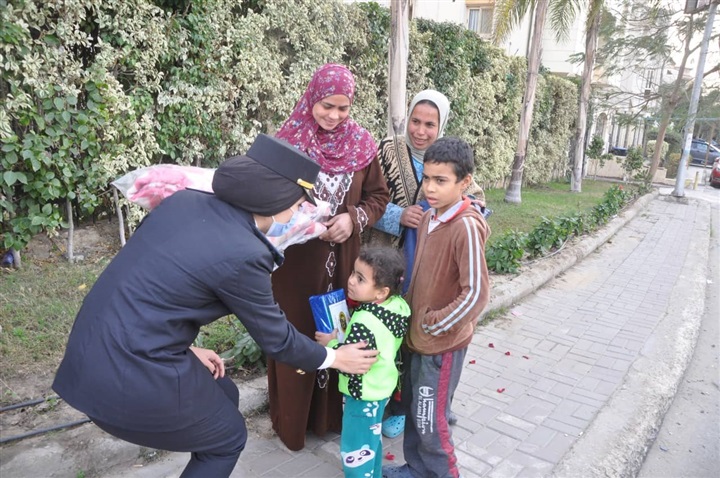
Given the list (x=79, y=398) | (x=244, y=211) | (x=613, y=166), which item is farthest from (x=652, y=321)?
(x=613, y=166)

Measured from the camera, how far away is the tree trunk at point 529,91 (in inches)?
436

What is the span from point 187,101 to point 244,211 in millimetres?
4229

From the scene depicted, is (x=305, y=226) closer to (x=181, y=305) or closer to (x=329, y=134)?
(x=329, y=134)

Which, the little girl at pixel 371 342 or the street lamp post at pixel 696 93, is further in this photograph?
the street lamp post at pixel 696 93

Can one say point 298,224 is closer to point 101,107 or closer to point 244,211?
point 244,211

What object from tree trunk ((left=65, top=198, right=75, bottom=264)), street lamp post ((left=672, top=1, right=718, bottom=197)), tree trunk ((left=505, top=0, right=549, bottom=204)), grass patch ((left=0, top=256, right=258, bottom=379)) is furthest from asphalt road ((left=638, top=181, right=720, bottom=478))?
street lamp post ((left=672, top=1, right=718, bottom=197))

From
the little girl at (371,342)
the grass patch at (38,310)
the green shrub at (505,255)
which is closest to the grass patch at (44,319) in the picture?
the grass patch at (38,310)

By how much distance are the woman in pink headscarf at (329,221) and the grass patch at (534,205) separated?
4742 mm

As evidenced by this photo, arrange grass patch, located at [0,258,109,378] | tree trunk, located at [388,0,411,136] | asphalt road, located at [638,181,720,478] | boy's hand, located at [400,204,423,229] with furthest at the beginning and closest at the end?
tree trunk, located at [388,0,411,136] < grass patch, located at [0,258,109,378] < asphalt road, located at [638,181,720,478] < boy's hand, located at [400,204,423,229]

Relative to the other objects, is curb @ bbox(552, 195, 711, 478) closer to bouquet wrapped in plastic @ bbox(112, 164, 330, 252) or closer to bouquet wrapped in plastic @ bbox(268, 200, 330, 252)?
bouquet wrapped in plastic @ bbox(268, 200, 330, 252)

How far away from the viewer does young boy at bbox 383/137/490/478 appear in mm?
2271

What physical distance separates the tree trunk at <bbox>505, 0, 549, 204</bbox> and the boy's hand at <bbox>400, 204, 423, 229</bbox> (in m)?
9.55

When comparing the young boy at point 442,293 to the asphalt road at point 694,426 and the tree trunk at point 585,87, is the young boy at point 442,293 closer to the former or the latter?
the asphalt road at point 694,426

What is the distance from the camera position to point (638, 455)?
3.20 meters
